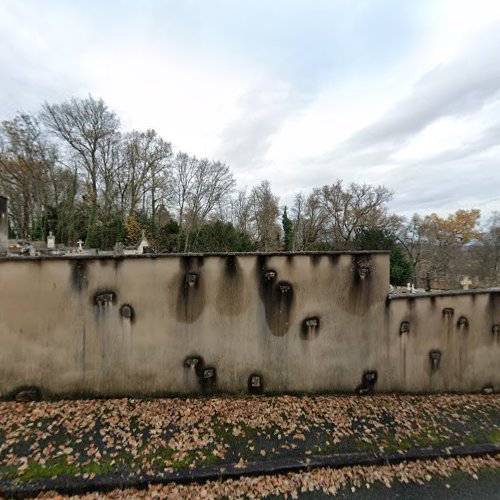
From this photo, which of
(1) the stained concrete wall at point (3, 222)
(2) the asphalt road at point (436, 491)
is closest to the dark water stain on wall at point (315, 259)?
(2) the asphalt road at point (436, 491)

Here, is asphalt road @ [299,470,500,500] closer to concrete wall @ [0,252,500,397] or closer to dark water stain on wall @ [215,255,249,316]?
concrete wall @ [0,252,500,397]

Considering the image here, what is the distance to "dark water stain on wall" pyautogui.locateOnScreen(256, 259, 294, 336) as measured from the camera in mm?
3982

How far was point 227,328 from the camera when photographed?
3969mm

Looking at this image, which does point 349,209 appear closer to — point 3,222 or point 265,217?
point 265,217

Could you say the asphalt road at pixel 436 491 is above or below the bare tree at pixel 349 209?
below

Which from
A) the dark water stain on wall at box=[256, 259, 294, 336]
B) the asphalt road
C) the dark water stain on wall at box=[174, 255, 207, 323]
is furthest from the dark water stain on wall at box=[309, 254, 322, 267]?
the asphalt road

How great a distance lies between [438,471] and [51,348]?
540 centimetres

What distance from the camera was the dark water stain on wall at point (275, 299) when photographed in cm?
398

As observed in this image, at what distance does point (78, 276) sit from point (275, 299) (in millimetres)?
3132

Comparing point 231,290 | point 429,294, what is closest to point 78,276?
point 231,290

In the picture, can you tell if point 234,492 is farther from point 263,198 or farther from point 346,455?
point 263,198

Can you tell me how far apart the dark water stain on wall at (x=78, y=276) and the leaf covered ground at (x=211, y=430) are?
172cm

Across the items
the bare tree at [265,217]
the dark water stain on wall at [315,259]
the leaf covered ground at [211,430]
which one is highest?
the bare tree at [265,217]

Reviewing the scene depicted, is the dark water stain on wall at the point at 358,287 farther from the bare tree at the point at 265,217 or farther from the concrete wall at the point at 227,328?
the bare tree at the point at 265,217
